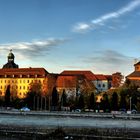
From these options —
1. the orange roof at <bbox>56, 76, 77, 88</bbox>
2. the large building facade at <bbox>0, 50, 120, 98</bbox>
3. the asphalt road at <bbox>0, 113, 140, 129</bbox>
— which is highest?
the large building facade at <bbox>0, 50, 120, 98</bbox>

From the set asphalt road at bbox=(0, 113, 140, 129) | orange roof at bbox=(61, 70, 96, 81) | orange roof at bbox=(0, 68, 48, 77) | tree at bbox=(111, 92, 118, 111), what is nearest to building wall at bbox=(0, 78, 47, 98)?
orange roof at bbox=(0, 68, 48, 77)

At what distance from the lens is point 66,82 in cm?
14638

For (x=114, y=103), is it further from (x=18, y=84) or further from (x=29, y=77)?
(x=18, y=84)

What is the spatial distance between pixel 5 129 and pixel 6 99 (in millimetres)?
59564

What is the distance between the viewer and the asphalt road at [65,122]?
176 feet

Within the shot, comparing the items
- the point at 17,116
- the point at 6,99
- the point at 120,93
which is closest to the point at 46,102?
the point at 6,99

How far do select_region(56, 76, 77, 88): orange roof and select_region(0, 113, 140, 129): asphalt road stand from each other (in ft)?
257

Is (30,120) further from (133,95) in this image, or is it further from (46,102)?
(46,102)

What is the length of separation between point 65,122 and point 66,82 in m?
89.7

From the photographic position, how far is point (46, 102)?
11262cm

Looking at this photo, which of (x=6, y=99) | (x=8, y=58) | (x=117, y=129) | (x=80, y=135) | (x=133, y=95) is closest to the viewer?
(x=80, y=135)

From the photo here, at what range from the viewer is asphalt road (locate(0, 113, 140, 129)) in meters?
53.8

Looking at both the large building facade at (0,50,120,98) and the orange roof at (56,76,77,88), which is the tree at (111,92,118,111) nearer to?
the orange roof at (56,76,77,88)

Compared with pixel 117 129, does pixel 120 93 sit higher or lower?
higher
